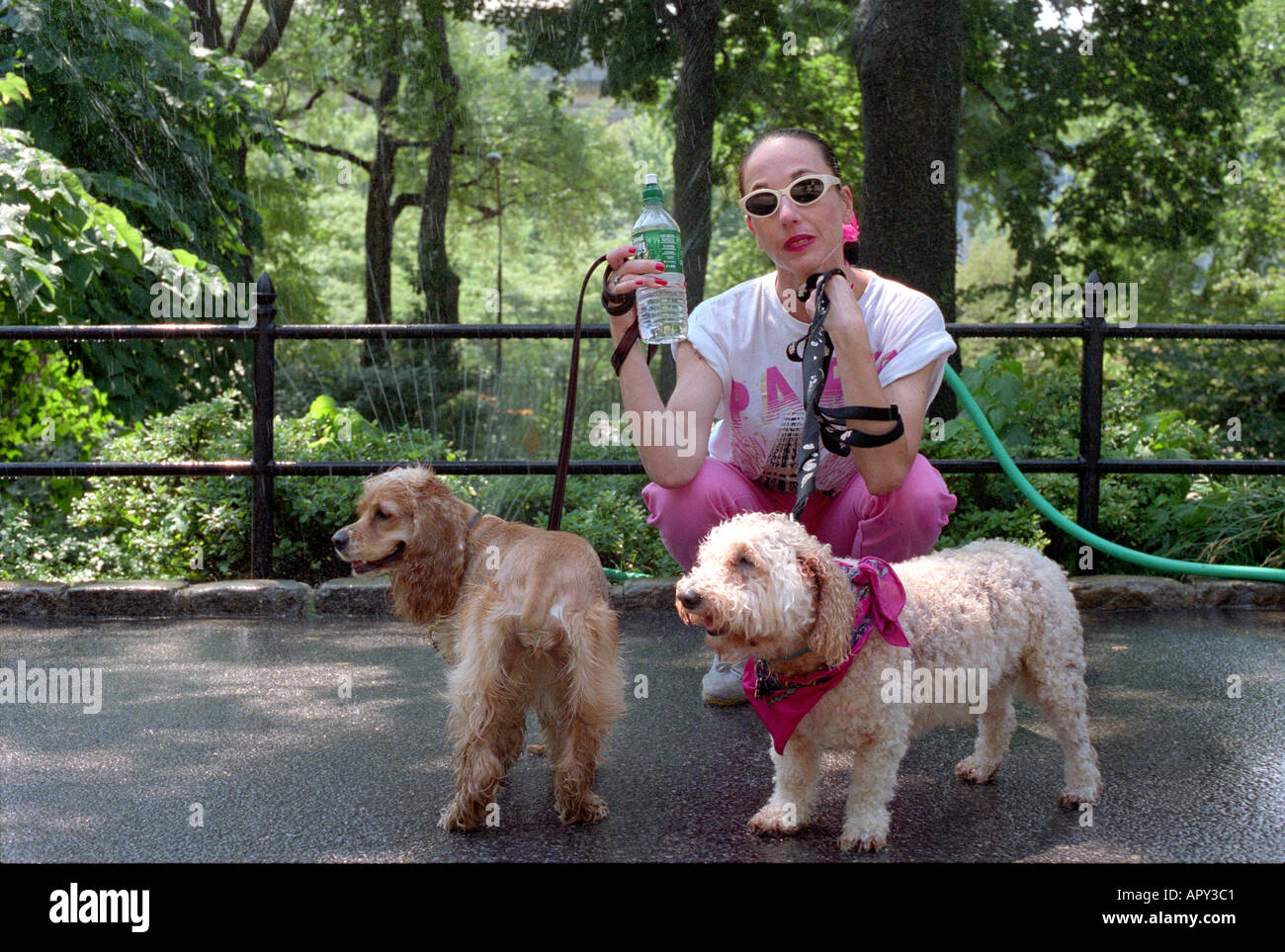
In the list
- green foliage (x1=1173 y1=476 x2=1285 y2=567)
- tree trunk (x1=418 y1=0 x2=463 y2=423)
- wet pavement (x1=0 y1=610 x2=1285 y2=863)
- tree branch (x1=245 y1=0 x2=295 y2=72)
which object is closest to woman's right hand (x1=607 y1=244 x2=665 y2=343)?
wet pavement (x1=0 y1=610 x2=1285 y2=863)

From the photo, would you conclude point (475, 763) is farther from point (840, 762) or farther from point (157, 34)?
A: point (157, 34)

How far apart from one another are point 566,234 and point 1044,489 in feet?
90.4

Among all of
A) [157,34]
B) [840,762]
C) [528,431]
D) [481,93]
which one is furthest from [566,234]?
[840,762]

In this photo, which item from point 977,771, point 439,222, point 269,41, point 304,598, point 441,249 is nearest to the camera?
point 977,771

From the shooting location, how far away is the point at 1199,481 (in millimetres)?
7406

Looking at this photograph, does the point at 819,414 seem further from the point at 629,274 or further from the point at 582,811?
the point at 582,811

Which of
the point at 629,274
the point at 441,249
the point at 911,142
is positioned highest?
the point at 441,249

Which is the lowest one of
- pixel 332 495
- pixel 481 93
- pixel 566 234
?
pixel 332 495

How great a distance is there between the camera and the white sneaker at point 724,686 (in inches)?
169

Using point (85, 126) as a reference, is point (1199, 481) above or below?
below

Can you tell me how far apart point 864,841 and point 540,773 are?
3.91ft

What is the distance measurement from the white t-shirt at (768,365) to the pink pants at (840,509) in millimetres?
82

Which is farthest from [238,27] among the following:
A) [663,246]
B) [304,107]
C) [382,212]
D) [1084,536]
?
[663,246]

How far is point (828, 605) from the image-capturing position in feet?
8.94
